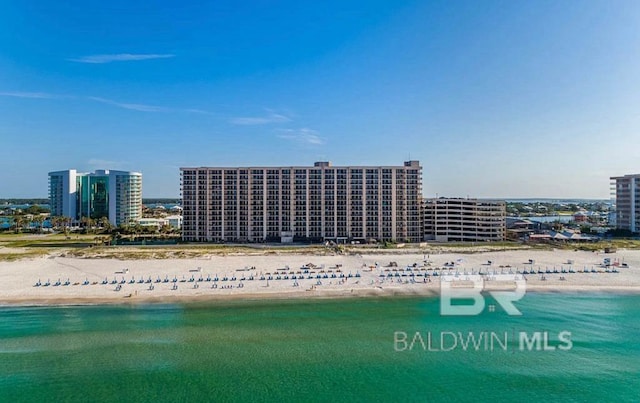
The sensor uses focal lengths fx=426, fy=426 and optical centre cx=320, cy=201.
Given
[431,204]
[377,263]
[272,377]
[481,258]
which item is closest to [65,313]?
[272,377]

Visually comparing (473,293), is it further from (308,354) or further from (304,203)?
(304,203)

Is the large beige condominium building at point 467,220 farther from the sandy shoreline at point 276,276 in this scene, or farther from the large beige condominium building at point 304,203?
the sandy shoreline at point 276,276

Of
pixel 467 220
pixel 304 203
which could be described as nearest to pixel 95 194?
pixel 304 203

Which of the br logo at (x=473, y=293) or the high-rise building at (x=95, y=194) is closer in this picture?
the br logo at (x=473, y=293)

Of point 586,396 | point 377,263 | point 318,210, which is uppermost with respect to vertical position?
point 318,210

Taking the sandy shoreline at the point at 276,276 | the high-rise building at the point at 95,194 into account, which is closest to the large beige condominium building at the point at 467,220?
the sandy shoreline at the point at 276,276

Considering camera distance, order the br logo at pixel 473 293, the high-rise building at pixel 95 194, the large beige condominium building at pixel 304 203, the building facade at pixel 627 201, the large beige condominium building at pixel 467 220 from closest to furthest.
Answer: the br logo at pixel 473 293 → the large beige condominium building at pixel 304 203 → the large beige condominium building at pixel 467 220 → the building facade at pixel 627 201 → the high-rise building at pixel 95 194

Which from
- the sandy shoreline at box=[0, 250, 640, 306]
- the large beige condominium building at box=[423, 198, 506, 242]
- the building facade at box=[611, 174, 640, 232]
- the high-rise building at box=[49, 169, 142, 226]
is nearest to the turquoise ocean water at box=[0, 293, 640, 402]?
the sandy shoreline at box=[0, 250, 640, 306]

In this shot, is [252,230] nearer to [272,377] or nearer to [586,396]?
[272,377]

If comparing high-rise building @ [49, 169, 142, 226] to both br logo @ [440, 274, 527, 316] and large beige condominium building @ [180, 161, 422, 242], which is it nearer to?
large beige condominium building @ [180, 161, 422, 242]
